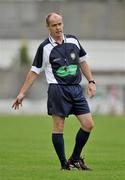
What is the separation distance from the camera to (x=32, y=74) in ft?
39.5

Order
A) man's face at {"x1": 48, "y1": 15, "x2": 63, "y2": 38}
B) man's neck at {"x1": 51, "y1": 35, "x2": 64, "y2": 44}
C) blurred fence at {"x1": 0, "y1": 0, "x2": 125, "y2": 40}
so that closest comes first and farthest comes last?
1. man's face at {"x1": 48, "y1": 15, "x2": 63, "y2": 38}
2. man's neck at {"x1": 51, "y1": 35, "x2": 64, "y2": 44}
3. blurred fence at {"x1": 0, "y1": 0, "x2": 125, "y2": 40}

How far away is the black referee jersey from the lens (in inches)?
467

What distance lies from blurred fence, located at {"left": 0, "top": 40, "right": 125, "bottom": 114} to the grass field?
831 inches

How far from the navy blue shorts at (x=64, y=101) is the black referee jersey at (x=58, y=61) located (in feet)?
0.31

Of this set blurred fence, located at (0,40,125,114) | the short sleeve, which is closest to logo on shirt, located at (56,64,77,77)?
the short sleeve

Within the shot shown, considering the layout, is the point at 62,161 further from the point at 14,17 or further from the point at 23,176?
the point at 14,17

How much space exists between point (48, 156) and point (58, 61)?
3.59 m

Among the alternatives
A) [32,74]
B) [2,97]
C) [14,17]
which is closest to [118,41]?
[14,17]

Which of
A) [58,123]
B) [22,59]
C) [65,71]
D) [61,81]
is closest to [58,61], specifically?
[65,71]

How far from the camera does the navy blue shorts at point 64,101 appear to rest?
1189cm

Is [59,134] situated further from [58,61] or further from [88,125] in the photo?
[58,61]

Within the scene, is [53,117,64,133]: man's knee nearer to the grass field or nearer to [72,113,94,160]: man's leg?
[72,113,94,160]: man's leg

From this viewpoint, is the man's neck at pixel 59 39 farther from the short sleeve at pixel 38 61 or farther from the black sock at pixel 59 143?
the black sock at pixel 59 143

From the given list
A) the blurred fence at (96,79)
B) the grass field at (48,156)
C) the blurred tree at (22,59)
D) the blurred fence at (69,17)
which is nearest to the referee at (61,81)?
the grass field at (48,156)
